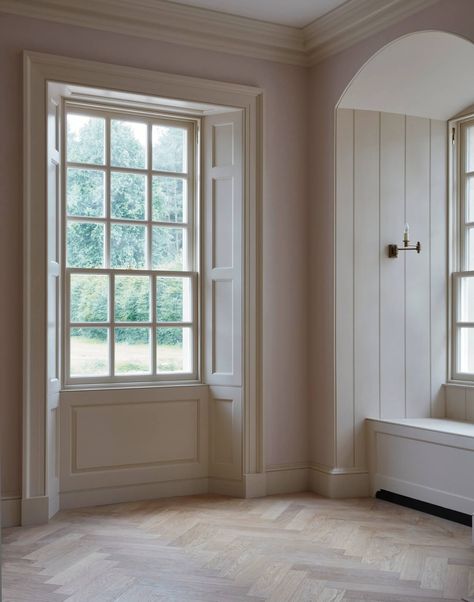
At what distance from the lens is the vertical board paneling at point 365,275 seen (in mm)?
4750

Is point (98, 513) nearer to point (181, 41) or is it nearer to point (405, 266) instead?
point (405, 266)

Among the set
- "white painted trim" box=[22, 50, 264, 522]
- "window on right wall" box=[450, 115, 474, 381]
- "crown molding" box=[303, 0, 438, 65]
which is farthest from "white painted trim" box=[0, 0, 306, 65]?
"window on right wall" box=[450, 115, 474, 381]

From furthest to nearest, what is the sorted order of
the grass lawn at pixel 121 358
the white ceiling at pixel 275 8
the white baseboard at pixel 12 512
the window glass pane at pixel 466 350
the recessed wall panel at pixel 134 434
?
the window glass pane at pixel 466 350, the grass lawn at pixel 121 358, the recessed wall panel at pixel 134 434, the white ceiling at pixel 275 8, the white baseboard at pixel 12 512

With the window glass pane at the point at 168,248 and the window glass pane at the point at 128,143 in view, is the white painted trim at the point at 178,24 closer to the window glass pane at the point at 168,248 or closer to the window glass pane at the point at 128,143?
the window glass pane at the point at 128,143

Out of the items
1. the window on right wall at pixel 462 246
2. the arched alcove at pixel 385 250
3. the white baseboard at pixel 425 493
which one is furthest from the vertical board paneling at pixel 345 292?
the window on right wall at pixel 462 246

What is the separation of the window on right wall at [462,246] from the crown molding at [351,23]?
3.58ft

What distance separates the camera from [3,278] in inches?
158

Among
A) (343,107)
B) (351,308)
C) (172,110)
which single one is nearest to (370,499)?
(351,308)

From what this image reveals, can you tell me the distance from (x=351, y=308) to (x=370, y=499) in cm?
137

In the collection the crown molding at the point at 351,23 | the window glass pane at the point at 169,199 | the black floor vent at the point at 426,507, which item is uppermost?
the crown molding at the point at 351,23

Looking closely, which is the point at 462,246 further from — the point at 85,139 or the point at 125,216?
the point at 85,139

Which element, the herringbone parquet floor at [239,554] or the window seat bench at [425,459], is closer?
the herringbone parquet floor at [239,554]

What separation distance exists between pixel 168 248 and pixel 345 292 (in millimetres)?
1349

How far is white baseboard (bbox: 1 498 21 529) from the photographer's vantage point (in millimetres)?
3979
